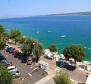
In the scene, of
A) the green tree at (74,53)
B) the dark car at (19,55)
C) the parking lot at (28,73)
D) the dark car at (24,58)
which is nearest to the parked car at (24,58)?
the dark car at (24,58)

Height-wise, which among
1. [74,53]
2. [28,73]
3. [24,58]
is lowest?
[74,53]

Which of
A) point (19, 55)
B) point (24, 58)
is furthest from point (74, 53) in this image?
point (24, 58)

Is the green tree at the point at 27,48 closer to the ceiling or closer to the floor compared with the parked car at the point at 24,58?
closer to the ceiling

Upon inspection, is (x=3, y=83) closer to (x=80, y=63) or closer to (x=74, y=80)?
(x=74, y=80)

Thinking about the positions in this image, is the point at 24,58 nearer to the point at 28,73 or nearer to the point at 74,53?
the point at 28,73

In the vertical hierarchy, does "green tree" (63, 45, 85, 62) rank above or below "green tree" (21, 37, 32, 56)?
below

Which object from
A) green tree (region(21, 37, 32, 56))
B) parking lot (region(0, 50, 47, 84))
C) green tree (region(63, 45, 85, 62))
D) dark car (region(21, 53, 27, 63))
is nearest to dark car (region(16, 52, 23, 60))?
dark car (region(21, 53, 27, 63))

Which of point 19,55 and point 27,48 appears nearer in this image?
point 19,55

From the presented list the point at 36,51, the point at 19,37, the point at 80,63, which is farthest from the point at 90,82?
the point at 19,37

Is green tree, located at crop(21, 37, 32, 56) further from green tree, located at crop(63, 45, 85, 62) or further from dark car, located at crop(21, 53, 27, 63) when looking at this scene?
green tree, located at crop(63, 45, 85, 62)

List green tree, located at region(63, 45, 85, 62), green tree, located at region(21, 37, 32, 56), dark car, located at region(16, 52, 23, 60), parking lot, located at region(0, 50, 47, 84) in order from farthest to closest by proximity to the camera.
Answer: green tree, located at region(63, 45, 85, 62) < green tree, located at region(21, 37, 32, 56) < dark car, located at region(16, 52, 23, 60) < parking lot, located at region(0, 50, 47, 84)

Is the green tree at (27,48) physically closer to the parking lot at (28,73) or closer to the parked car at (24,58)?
the parked car at (24,58)
